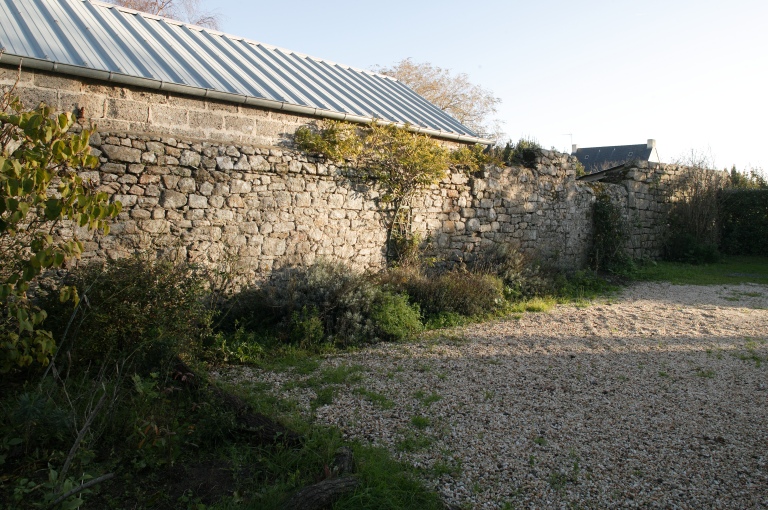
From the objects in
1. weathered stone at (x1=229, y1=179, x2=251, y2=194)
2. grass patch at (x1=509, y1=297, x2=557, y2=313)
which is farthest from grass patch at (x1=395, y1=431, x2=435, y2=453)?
grass patch at (x1=509, y1=297, x2=557, y2=313)

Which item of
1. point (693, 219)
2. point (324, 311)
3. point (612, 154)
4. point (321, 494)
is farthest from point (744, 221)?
point (612, 154)

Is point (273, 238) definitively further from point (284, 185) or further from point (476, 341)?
point (476, 341)

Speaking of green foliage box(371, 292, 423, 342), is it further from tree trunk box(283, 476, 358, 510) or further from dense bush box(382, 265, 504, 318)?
tree trunk box(283, 476, 358, 510)

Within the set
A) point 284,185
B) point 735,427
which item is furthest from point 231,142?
point 735,427

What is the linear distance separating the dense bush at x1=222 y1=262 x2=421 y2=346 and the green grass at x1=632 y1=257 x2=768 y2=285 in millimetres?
7297

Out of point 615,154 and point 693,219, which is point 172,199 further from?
point 615,154

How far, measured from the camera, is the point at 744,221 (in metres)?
15.6

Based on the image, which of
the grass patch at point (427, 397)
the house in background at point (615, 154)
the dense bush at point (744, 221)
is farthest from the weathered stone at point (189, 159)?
the house in background at point (615, 154)

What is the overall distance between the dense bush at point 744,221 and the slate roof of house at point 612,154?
16.8m

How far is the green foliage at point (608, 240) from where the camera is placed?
478 inches

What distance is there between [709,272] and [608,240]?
3144mm

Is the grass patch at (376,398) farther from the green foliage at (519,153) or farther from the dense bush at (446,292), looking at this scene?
the green foliage at (519,153)

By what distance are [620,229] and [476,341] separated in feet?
22.6

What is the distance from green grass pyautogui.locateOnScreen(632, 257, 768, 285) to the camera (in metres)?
12.1
